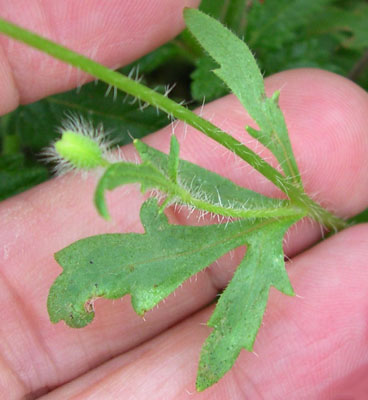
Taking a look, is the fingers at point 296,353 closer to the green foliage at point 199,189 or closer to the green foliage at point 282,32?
the green foliage at point 199,189

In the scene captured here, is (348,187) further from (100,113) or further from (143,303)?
(100,113)

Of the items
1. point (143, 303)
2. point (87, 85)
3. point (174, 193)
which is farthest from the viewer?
point (87, 85)

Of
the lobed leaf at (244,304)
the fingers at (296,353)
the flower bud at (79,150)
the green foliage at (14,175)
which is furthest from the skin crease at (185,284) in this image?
the flower bud at (79,150)

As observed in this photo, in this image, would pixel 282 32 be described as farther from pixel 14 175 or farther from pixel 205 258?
pixel 14 175

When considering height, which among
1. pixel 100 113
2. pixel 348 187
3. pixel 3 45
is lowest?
pixel 348 187

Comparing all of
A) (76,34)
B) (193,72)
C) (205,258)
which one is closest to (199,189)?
(205,258)

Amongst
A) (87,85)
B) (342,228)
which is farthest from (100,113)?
(342,228)
